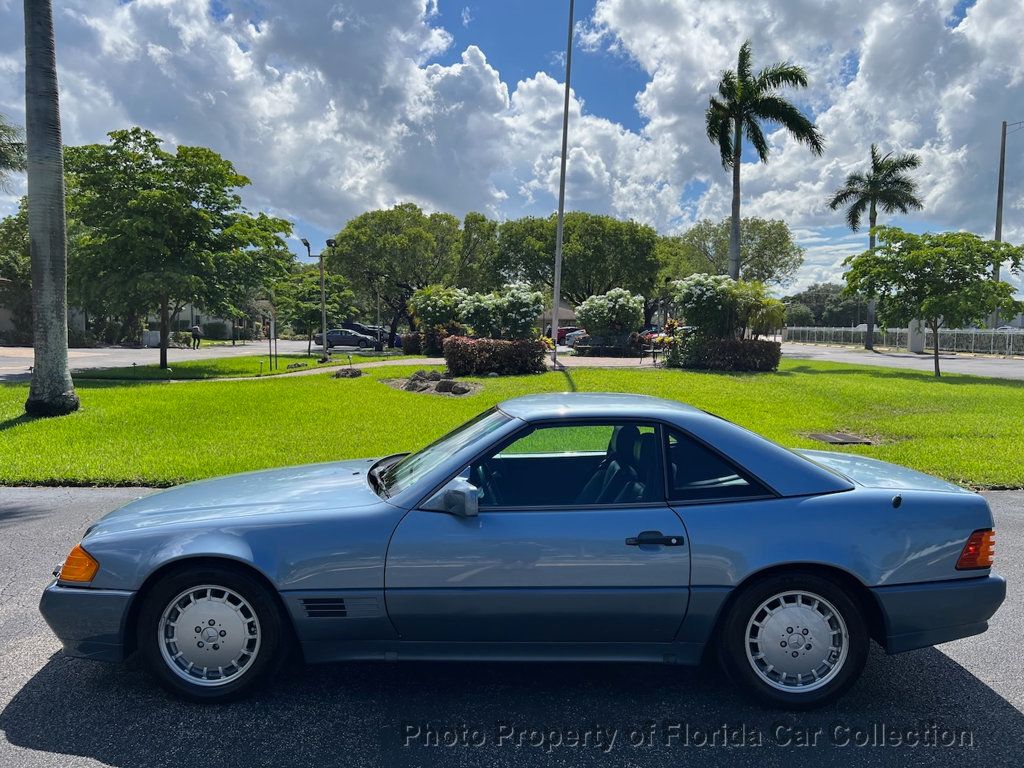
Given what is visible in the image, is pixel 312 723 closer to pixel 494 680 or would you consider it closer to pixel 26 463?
pixel 494 680

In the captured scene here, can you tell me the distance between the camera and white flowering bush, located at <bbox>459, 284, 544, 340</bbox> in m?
20.9

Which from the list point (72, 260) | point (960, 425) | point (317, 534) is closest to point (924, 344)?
point (960, 425)

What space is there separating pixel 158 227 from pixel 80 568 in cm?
2059

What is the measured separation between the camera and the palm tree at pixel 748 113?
1041 inches

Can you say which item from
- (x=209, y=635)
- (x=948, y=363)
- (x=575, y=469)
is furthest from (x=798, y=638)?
(x=948, y=363)

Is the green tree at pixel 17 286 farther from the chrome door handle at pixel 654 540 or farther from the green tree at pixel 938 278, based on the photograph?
the chrome door handle at pixel 654 540

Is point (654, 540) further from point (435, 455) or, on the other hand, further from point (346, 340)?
point (346, 340)

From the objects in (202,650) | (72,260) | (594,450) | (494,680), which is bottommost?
(494,680)

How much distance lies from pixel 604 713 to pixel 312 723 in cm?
128

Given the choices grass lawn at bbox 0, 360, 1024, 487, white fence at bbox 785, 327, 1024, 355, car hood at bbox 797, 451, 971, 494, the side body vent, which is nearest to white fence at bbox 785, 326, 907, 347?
white fence at bbox 785, 327, 1024, 355

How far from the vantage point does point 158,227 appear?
813 inches

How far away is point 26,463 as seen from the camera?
806 centimetres

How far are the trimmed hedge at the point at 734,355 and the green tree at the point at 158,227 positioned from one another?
49.3 ft

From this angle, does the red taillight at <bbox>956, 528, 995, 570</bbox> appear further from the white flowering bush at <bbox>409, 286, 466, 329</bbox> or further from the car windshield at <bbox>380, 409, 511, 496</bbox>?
the white flowering bush at <bbox>409, 286, 466, 329</bbox>
